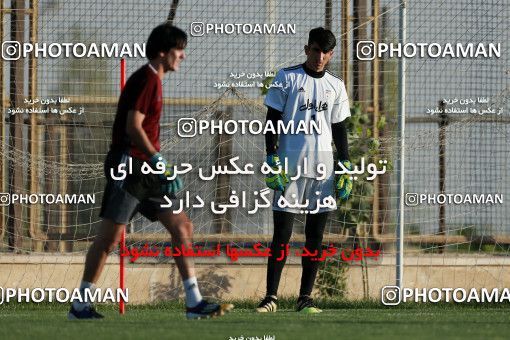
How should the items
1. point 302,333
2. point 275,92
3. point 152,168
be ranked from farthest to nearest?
1. point 275,92
2. point 152,168
3. point 302,333

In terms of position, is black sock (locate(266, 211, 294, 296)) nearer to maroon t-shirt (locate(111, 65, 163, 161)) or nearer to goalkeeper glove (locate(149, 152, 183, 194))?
goalkeeper glove (locate(149, 152, 183, 194))

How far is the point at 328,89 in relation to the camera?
899cm

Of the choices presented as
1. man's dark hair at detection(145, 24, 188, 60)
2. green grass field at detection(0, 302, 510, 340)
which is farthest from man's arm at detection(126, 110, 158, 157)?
green grass field at detection(0, 302, 510, 340)

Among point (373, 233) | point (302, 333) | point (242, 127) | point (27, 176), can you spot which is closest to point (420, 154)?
point (373, 233)

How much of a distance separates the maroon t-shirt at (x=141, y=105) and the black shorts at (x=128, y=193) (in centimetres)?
7

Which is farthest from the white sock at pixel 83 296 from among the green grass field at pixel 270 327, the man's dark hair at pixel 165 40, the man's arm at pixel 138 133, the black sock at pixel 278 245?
the black sock at pixel 278 245

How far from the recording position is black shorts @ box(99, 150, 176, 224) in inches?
286

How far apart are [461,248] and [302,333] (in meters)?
5.74

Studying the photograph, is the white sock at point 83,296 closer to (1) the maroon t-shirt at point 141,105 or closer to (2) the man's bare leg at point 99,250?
(2) the man's bare leg at point 99,250

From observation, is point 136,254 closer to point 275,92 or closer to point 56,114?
point 56,114

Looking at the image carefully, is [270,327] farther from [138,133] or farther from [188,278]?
[138,133]

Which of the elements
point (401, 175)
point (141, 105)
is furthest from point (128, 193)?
point (401, 175)

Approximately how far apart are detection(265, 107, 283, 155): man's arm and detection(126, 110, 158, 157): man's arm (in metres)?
1.74

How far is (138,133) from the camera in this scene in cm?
719
